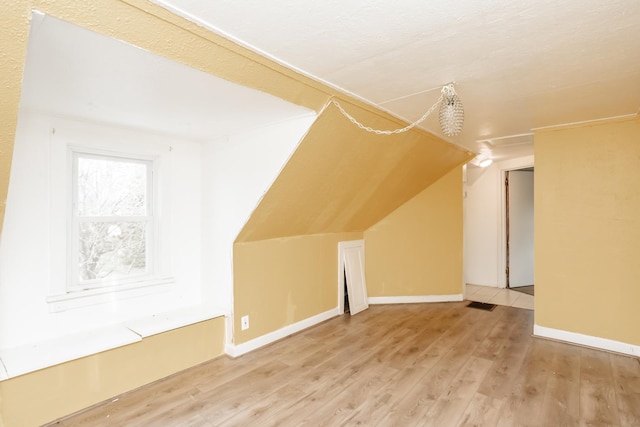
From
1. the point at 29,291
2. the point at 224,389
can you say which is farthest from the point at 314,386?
the point at 29,291

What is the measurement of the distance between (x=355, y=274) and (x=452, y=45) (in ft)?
9.92

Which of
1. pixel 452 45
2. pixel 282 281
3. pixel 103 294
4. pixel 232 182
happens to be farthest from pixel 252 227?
pixel 452 45

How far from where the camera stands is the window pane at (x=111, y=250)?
96.5 inches

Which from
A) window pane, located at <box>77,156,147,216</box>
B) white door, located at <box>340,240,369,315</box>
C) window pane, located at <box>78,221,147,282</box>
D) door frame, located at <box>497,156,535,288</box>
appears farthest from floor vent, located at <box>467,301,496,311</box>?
window pane, located at <box>77,156,147,216</box>

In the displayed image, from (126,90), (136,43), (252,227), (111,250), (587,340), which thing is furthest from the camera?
(587,340)

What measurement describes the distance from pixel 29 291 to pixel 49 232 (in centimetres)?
40

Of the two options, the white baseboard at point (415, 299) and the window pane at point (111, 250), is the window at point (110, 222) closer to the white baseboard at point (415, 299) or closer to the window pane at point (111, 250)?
the window pane at point (111, 250)

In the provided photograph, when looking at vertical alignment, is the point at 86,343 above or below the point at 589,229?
below

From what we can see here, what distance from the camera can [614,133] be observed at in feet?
9.63

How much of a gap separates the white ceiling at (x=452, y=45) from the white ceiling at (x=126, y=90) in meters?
0.29

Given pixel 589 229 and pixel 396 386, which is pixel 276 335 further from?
pixel 589 229

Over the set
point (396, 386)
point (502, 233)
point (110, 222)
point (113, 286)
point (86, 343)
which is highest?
point (110, 222)

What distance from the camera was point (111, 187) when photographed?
261cm

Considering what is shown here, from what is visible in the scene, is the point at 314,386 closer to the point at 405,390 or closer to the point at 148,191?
the point at 405,390
